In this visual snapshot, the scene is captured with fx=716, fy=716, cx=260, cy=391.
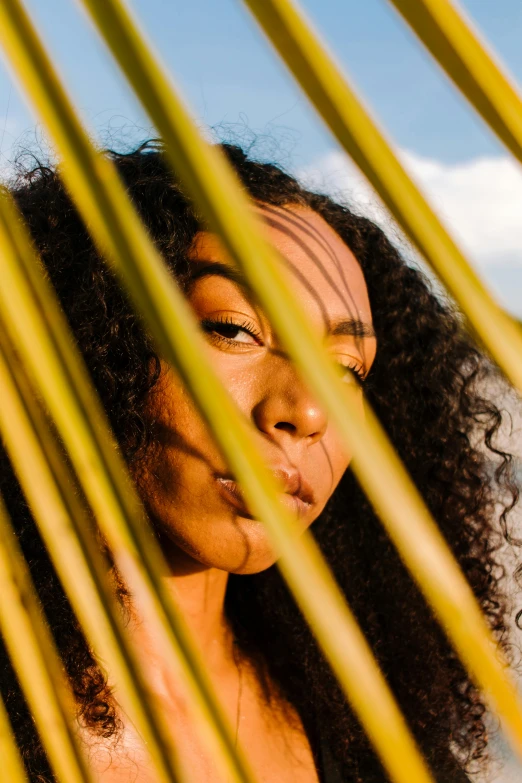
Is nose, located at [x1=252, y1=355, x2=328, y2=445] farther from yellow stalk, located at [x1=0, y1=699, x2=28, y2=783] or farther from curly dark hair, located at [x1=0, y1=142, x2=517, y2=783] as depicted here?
yellow stalk, located at [x1=0, y1=699, x2=28, y2=783]

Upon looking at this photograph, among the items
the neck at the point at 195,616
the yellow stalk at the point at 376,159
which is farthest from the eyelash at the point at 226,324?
the yellow stalk at the point at 376,159

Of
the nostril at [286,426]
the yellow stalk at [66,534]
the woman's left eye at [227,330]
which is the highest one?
the woman's left eye at [227,330]

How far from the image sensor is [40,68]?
0.98 feet

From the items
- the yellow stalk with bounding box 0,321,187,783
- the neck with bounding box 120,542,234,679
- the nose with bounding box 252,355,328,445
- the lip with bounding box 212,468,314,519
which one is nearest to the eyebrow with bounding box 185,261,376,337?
the nose with bounding box 252,355,328,445

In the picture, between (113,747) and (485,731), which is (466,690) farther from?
(113,747)

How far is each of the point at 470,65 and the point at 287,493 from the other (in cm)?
96

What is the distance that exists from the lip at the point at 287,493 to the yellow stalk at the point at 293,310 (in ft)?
2.59

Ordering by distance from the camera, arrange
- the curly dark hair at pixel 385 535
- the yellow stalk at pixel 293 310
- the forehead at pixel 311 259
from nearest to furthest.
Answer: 1. the yellow stalk at pixel 293 310
2. the forehead at pixel 311 259
3. the curly dark hair at pixel 385 535

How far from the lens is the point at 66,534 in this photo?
14.7 inches

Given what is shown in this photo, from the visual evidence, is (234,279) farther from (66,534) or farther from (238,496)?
(66,534)

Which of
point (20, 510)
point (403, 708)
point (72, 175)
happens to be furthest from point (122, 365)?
point (403, 708)

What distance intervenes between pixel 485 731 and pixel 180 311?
196cm

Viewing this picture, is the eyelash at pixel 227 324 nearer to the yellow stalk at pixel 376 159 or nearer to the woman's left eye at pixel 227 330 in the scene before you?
the woman's left eye at pixel 227 330

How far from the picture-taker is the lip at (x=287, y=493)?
110cm
